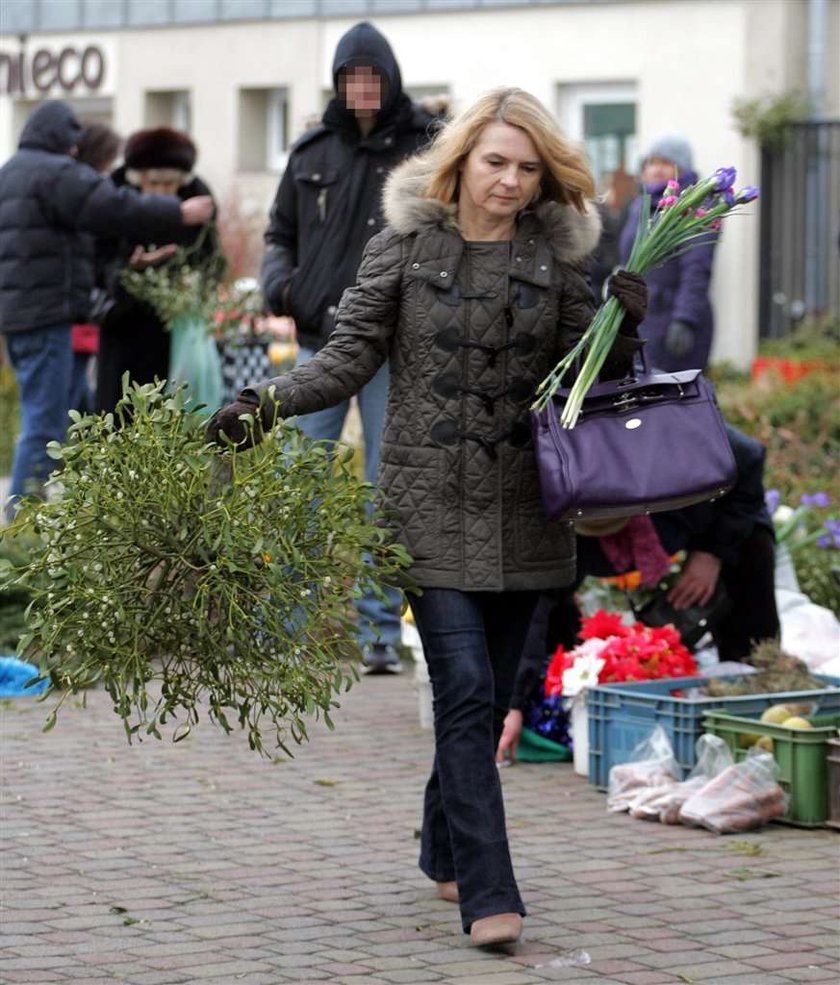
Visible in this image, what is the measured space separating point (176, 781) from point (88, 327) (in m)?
6.17

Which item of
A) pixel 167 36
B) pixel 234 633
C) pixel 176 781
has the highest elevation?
pixel 167 36

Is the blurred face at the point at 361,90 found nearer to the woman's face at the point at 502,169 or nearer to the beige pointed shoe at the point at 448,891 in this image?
the woman's face at the point at 502,169

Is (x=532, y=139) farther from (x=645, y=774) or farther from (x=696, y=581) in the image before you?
(x=696, y=581)

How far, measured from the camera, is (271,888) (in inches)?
224

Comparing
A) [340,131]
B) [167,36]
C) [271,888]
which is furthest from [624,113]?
[271,888]

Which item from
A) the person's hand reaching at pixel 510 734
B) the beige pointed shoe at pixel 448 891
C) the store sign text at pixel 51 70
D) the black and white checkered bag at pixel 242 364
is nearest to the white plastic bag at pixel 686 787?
the person's hand reaching at pixel 510 734

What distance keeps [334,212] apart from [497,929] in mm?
3956

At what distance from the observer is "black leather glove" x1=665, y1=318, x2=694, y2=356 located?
36.5 ft

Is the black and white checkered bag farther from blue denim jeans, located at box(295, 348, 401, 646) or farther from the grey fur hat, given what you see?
blue denim jeans, located at box(295, 348, 401, 646)

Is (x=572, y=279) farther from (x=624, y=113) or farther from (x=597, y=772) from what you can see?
(x=624, y=113)

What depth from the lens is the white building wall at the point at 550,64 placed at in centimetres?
1919

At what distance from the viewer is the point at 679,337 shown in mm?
11117

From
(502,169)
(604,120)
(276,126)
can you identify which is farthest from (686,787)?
(276,126)

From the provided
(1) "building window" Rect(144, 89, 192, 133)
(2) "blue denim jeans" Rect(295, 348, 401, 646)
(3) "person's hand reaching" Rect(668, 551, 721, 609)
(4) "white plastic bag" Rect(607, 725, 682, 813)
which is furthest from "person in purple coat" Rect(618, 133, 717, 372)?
(1) "building window" Rect(144, 89, 192, 133)
